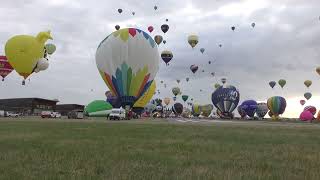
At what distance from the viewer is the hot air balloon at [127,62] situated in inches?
2566

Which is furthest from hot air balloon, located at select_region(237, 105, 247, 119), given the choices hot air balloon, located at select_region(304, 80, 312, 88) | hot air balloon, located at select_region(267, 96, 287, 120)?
hot air balloon, located at select_region(304, 80, 312, 88)

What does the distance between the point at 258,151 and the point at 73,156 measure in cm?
716

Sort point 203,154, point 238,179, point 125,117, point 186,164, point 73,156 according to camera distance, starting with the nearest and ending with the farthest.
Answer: point 238,179, point 186,164, point 73,156, point 203,154, point 125,117

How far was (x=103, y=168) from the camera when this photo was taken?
13.3 m

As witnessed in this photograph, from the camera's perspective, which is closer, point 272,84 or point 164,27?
point 164,27

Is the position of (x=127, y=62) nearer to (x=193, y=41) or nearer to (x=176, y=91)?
(x=193, y=41)

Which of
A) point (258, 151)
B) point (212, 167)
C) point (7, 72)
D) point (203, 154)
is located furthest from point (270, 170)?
point (7, 72)

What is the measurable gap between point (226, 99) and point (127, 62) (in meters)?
54.4

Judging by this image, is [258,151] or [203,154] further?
[258,151]

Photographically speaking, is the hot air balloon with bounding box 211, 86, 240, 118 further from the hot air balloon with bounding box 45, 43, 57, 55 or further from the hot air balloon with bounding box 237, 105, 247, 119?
the hot air balloon with bounding box 45, 43, 57, 55

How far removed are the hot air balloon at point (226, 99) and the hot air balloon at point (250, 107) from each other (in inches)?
587

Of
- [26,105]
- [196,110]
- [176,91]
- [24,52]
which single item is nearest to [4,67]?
[24,52]

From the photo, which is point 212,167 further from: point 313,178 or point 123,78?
point 123,78

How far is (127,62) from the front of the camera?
214 feet
